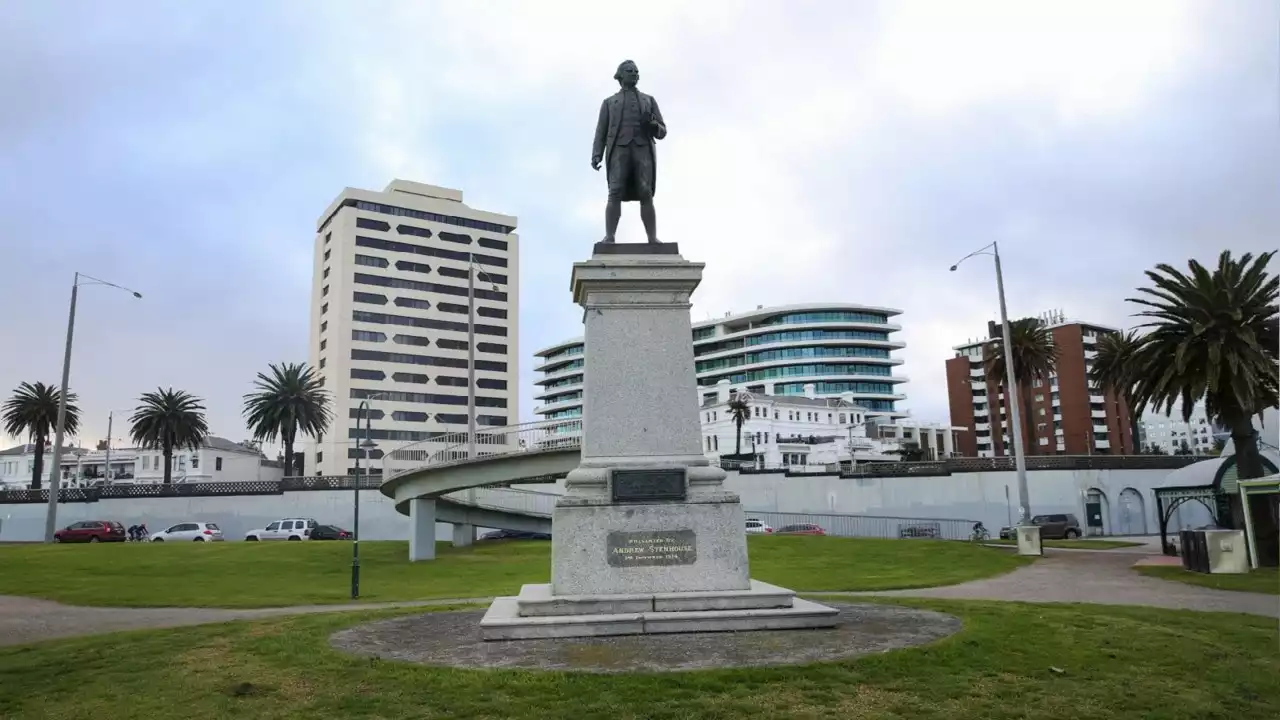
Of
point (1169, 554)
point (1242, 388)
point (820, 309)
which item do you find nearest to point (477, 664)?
point (1242, 388)

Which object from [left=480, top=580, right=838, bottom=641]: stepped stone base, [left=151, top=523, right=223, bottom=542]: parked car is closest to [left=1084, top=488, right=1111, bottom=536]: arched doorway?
[left=480, top=580, right=838, bottom=641]: stepped stone base

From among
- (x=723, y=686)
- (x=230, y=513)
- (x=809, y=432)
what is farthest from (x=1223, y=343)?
(x=809, y=432)

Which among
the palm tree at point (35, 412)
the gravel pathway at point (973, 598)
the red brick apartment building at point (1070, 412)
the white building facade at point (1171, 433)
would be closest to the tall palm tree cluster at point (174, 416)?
the palm tree at point (35, 412)

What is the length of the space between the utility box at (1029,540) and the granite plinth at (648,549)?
85.6 feet

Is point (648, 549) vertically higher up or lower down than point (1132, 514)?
higher up

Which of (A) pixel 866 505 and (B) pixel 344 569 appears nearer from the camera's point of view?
(B) pixel 344 569

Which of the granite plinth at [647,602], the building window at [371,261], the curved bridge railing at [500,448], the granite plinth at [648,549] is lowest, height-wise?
the granite plinth at [647,602]

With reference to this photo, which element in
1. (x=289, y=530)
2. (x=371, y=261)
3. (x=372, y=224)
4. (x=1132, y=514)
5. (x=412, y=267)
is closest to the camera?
(x=289, y=530)

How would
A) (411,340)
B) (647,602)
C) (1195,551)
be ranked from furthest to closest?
(411,340), (1195,551), (647,602)

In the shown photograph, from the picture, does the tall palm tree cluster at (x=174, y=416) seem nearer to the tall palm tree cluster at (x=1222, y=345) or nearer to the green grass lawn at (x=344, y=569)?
the green grass lawn at (x=344, y=569)

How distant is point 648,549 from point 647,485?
842 millimetres

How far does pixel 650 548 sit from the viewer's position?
1111cm

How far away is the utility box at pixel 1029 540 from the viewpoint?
1304 inches

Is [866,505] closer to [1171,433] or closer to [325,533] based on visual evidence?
[325,533]
